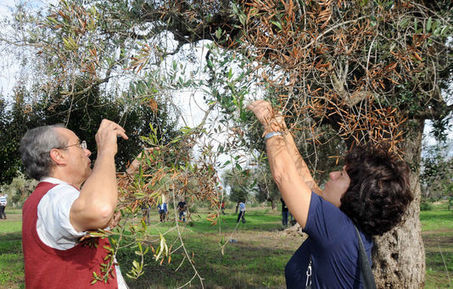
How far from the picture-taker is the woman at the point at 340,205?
91.9 inches

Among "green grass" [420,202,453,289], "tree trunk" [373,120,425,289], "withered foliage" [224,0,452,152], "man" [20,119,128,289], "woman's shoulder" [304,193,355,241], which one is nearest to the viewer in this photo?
"man" [20,119,128,289]

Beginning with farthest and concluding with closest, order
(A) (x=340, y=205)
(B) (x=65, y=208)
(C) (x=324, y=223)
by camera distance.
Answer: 1. (A) (x=340, y=205)
2. (C) (x=324, y=223)
3. (B) (x=65, y=208)

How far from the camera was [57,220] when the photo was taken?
7.13 feet

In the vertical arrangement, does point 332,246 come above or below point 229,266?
above

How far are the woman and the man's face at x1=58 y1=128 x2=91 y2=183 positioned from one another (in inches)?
53.9

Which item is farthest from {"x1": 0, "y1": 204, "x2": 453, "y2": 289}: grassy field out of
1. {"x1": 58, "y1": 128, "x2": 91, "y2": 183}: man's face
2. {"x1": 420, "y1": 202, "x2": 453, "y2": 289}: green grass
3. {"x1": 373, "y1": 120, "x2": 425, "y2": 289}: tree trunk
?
{"x1": 58, "y1": 128, "x2": 91, "y2": 183}: man's face

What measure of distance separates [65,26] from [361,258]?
338 centimetres

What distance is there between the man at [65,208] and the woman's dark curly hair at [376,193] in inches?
61.8

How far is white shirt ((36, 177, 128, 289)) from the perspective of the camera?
215cm

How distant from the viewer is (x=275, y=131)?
7.70 ft

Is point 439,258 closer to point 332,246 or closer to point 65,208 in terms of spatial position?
point 332,246

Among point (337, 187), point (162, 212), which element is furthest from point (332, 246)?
point (162, 212)

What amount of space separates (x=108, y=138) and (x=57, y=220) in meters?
0.59

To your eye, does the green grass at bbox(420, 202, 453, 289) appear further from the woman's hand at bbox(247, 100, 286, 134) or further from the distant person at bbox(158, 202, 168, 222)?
the distant person at bbox(158, 202, 168, 222)
